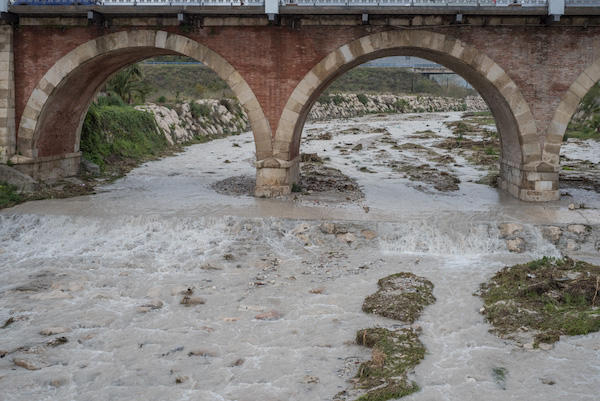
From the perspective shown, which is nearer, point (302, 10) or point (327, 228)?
point (327, 228)

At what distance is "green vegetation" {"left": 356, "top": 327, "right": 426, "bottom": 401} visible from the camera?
5.62 metres

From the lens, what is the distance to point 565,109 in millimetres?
12922

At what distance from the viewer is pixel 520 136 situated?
13.1m

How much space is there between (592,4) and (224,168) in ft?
38.0

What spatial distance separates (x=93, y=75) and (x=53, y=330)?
9739 millimetres

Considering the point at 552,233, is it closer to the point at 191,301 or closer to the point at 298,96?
the point at 298,96

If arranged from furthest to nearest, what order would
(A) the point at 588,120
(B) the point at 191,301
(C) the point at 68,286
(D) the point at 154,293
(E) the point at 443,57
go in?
1. (A) the point at 588,120
2. (E) the point at 443,57
3. (C) the point at 68,286
4. (D) the point at 154,293
5. (B) the point at 191,301

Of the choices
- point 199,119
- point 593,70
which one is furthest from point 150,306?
point 199,119

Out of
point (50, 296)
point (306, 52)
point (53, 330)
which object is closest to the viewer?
point (53, 330)

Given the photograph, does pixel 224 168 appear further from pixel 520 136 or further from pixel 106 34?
pixel 520 136

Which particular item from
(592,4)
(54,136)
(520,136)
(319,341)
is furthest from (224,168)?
(319,341)

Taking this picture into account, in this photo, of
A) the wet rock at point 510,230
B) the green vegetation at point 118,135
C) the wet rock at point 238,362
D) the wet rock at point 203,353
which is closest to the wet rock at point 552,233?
the wet rock at point 510,230

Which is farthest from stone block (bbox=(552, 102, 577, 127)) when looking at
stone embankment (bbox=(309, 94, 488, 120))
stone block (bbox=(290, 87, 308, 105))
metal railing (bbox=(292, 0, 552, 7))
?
stone embankment (bbox=(309, 94, 488, 120))

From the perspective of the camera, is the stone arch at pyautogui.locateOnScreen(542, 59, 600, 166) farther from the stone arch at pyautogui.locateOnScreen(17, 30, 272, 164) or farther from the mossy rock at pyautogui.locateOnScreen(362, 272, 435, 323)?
the stone arch at pyautogui.locateOnScreen(17, 30, 272, 164)
